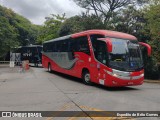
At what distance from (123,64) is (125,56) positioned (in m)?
0.45

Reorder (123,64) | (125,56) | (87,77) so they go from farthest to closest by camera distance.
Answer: (87,77) → (125,56) → (123,64)

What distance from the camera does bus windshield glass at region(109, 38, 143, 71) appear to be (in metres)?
14.5

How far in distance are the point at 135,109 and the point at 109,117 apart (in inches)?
61.4

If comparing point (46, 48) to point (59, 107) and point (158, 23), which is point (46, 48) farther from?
point (59, 107)

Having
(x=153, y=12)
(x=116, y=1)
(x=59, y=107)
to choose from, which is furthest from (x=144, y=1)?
(x=59, y=107)

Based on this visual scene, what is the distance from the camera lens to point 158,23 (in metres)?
23.1

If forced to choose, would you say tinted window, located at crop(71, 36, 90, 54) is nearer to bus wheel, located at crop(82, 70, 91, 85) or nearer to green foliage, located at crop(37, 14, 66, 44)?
bus wheel, located at crop(82, 70, 91, 85)

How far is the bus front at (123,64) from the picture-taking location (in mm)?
14383

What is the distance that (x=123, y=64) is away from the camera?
14.6 metres

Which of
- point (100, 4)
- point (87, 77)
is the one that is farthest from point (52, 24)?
point (87, 77)

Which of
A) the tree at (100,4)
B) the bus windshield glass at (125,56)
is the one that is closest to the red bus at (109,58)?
the bus windshield glass at (125,56)

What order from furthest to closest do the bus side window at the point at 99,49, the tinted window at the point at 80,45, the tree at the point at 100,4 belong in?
1. the tree at the point at 100,4
2. the tinted window at the point at 80,45
3. the bus side window at the point at 99,49

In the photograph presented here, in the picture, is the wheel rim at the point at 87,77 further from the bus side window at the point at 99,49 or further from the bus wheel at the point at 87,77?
the bus side window at the point at 99,49

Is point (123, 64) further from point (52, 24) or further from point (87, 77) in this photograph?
point (52, 24)
